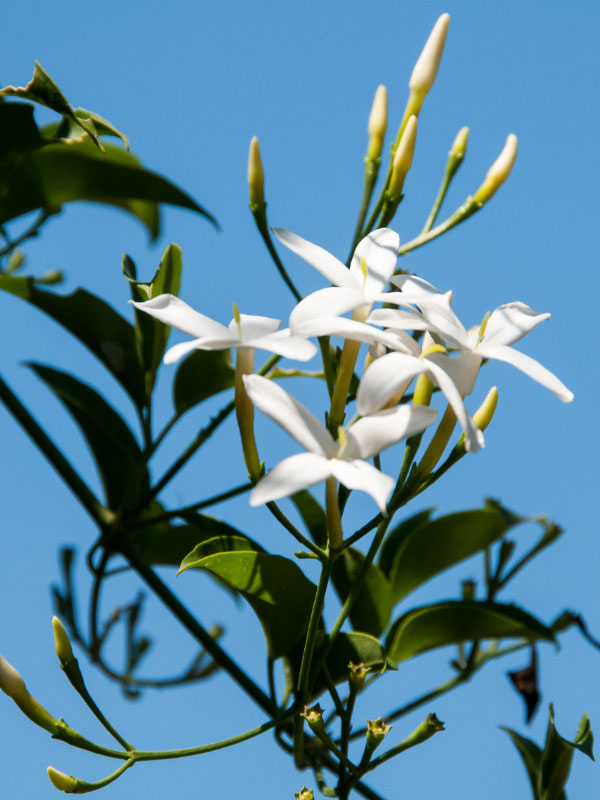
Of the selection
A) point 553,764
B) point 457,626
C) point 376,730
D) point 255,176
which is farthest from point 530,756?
point 255,176

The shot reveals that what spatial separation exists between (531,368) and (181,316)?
27 cm

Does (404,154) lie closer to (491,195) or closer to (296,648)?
(491,195)

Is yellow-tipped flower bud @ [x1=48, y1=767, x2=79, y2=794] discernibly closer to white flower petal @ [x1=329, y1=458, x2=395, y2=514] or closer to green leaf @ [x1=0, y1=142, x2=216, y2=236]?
white flower petal @ [x1=329, y1=458, x2=395, y2=514]

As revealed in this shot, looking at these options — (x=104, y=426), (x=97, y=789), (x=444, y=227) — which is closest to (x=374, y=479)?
(x=97, y=789)

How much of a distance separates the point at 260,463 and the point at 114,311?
48cm

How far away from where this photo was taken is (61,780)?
74 centimetres

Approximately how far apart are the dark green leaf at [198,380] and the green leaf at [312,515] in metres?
0.19

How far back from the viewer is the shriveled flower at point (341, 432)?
24.1 inches

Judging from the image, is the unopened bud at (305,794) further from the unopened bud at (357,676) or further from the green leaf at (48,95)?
the green leaf at (48,95)

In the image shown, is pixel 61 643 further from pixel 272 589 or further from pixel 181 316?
pixel 181 316

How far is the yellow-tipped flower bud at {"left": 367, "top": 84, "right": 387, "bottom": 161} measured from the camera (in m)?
1.01

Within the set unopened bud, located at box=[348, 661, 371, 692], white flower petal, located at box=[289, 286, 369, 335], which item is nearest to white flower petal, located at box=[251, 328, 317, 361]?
white flower petal, located at box=[289, 286, 369, 335]

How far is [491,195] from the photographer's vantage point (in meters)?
1.00

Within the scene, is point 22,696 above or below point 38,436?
below
